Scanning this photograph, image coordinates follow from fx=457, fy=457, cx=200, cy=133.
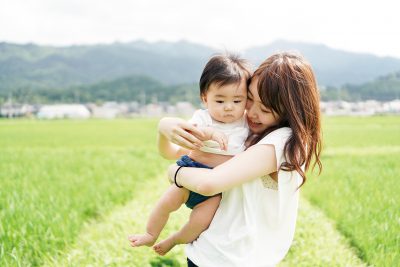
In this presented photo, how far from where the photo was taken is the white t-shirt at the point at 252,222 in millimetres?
1840

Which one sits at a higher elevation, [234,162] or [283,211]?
[234,162]

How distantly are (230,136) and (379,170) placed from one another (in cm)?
617

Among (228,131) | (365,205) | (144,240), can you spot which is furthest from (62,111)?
(228,131)

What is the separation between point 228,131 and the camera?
2.02 metres

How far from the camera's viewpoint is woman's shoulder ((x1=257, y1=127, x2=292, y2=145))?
1827 millimetres

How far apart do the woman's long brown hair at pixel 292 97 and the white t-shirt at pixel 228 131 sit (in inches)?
3.7

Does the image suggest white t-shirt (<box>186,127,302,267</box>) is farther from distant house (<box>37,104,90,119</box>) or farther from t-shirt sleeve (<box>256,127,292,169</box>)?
distant house (<box>37,104,90,119</box>)

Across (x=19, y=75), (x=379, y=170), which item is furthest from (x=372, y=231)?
(x=19, y=75)

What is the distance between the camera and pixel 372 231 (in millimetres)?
3814

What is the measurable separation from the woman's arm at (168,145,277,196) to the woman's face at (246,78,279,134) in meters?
0.16

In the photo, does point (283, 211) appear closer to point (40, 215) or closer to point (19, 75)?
point (40, 215)

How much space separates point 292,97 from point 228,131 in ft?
1.07

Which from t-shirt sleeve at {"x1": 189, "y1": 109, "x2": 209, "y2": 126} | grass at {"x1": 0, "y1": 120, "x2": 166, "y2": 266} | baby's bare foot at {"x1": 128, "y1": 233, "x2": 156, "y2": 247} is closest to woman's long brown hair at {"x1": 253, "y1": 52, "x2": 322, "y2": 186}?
A: t-shirt sleeve at {"x1": 189, "y1": 109, "x2": 209, "y2": 126}

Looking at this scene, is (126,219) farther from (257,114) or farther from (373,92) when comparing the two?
(373,92)
